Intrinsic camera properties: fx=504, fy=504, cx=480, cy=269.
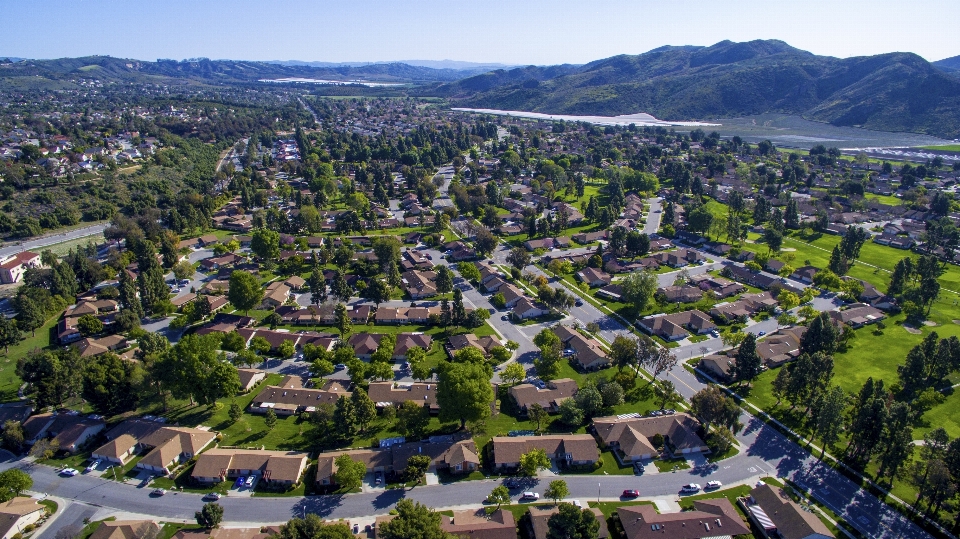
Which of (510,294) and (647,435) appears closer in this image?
(647,435)

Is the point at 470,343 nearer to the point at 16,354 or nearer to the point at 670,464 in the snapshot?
the point at 670,464

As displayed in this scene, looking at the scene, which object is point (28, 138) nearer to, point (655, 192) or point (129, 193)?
point (129, 193)

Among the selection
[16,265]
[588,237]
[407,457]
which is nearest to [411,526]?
[407,457]

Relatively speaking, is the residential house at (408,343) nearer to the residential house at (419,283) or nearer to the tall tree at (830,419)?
the residential house at (419,283)

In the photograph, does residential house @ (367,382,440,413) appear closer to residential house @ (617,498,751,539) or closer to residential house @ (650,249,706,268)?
residential house @ (617,498,751,539)

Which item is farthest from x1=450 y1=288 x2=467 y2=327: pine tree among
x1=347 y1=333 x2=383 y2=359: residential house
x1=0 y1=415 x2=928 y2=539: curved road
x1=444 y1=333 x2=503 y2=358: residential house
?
x1=0 y1=415 x2=928 y2=539: curved road

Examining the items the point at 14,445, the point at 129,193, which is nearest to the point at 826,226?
the point at 14,445
